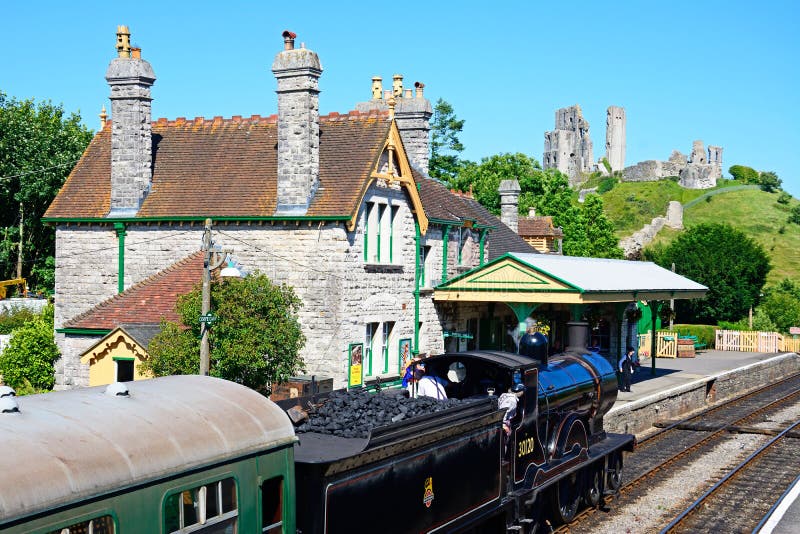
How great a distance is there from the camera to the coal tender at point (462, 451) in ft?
25.7

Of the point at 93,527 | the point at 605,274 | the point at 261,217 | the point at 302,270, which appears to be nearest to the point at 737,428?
the point at 605,274

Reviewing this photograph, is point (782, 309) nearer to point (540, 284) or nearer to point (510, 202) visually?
point (510, 202)

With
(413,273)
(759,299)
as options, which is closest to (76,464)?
(413,273)

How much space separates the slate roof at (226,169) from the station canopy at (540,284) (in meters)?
5.51

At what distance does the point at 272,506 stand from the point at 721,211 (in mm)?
107033

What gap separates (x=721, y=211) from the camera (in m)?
106

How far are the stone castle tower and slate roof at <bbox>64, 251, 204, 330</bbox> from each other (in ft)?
444

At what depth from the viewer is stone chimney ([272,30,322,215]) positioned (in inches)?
834

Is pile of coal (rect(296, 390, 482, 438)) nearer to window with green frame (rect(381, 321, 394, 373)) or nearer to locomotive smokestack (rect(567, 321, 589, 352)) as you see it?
locomotive smokestack (rect(567, 321, 589, 352))

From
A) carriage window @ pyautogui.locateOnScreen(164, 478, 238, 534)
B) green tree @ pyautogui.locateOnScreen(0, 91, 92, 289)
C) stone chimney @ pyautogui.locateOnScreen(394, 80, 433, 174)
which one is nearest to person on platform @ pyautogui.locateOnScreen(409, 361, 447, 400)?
carriage window @ pyautogui.locateOnScreen(164, 478, 238, 534)

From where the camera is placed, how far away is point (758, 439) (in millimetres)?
23438

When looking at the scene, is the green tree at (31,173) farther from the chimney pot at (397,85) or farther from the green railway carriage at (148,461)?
the green railway carriage at (148,461)

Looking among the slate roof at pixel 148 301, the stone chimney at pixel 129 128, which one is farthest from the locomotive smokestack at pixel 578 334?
the stone chimney at pixel 129 128

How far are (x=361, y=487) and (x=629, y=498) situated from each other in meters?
9.97
